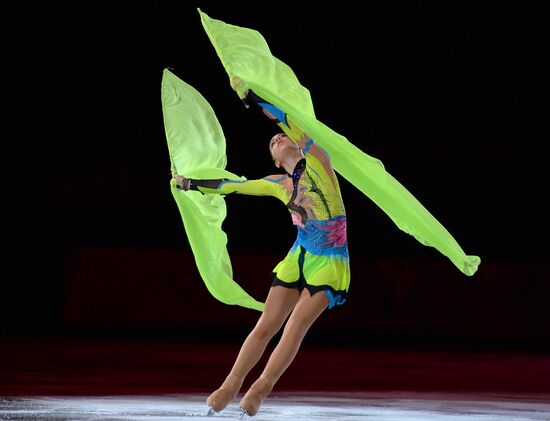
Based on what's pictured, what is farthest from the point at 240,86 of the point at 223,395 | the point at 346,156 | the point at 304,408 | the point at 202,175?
the point at 304,408

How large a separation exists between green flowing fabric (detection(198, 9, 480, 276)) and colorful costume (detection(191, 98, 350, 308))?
64 mm

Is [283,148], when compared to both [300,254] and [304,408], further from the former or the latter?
[304,408]

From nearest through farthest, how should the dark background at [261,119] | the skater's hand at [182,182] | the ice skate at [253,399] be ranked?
the ice skate at [253,399]
the skater's hand at [182,182]
the dark background at [261,119]

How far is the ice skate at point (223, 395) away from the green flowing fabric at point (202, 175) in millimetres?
705

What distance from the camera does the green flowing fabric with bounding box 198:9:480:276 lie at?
552 cm

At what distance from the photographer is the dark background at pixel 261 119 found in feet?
43.1

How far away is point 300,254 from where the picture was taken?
567cm

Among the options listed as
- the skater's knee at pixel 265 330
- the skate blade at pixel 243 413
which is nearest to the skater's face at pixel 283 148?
the skater's knee at pixel 265 330

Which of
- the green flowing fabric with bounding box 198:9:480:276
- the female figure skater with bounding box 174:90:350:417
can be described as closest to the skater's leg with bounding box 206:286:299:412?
the female figure skater with bounding box 174:90:350:417

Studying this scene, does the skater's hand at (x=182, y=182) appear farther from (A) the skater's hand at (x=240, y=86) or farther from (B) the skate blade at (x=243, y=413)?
(B) the skate blade at (x=243, y=413)

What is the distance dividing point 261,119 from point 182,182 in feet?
24.4

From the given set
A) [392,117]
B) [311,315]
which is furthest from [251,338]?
[392,117]

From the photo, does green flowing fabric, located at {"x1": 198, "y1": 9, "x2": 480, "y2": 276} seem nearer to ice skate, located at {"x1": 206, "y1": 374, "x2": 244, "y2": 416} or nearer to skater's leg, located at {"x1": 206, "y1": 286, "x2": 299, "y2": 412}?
skater's leg, located at {"x1": 206, "y1": 286, "x2": 299, "y2": 412}

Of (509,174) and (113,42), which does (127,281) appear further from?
(509,174)
